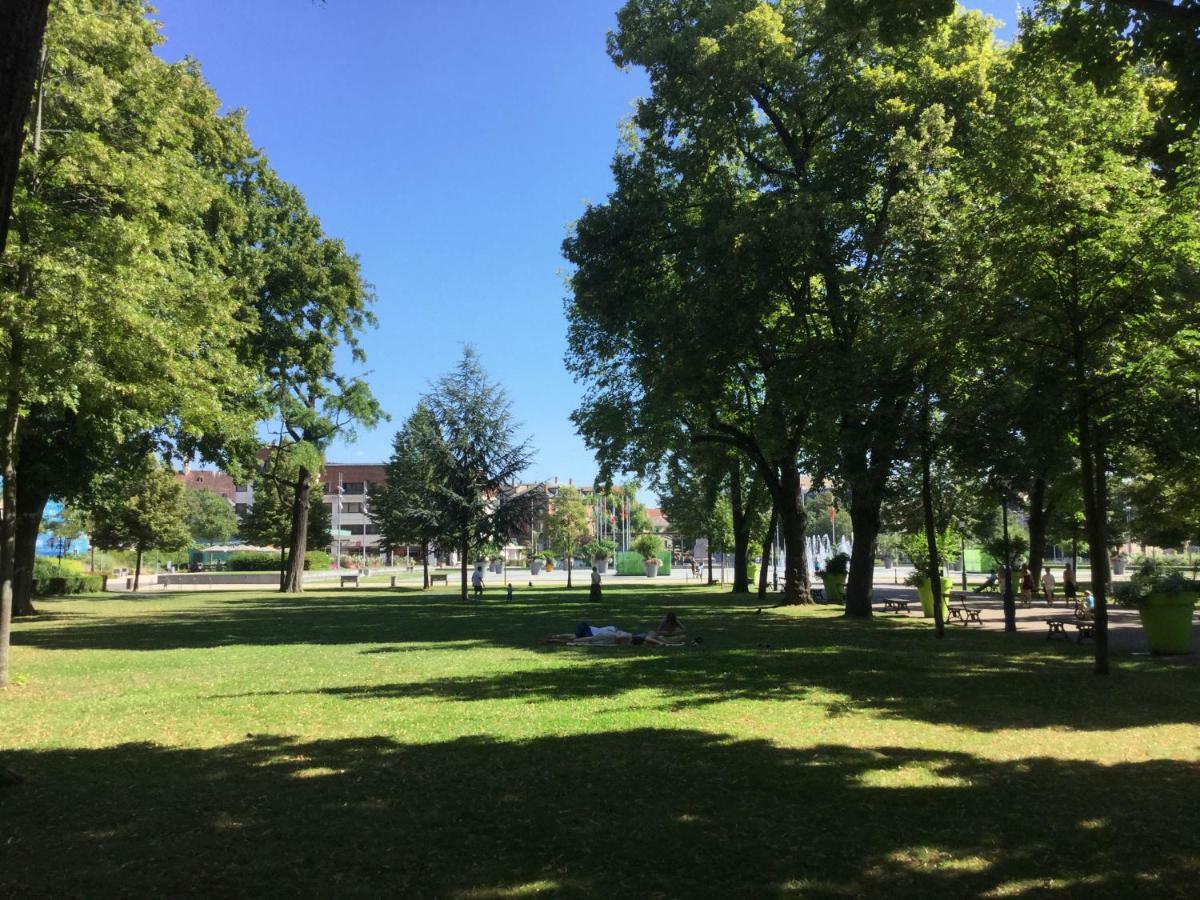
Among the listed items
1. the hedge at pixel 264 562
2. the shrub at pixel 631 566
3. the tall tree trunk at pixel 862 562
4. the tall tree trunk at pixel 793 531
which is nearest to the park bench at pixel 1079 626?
the tall tree trunk at pixel 862 562

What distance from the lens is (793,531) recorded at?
95.1ft

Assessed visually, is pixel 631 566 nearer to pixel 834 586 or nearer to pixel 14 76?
pixel 834 586

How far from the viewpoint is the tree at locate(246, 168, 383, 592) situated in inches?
1227

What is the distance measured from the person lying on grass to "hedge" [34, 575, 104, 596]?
31.5 metres

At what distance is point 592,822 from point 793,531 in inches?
962

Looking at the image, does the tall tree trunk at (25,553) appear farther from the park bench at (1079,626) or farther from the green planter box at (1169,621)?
the green planter box at (1169,621)

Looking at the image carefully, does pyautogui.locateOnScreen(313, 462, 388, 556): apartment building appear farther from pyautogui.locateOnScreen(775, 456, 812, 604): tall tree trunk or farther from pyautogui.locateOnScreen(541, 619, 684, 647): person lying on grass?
pyautogui.locateOnScreen(541, 619, 684, 647): person lying on grass

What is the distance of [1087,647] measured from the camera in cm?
1542

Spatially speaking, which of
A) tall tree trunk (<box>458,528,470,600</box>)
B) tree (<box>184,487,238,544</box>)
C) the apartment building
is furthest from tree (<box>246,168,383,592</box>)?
the apartment building

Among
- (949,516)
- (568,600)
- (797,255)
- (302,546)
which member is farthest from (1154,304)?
(302,546)

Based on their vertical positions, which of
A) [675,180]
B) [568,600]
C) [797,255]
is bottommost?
[568,600]

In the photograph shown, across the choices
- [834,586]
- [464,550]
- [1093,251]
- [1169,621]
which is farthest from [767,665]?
[464,550]

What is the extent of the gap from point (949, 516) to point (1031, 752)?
1939 centimetres

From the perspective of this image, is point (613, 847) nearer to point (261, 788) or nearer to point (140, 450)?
point (261, 788)
